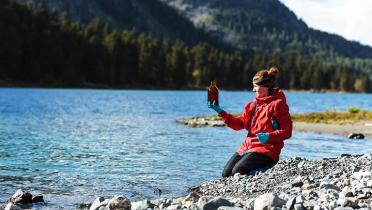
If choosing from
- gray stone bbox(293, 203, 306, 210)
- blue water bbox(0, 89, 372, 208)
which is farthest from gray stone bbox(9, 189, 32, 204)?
gray stone bbox(293, 203, 306, 210)

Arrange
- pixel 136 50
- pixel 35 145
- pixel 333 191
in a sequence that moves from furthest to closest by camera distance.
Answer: pixel 136 50 → pixel 35 145 → pixel 333 191

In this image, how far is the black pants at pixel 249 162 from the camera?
53.9ft

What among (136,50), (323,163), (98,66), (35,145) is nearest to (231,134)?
(35,145)

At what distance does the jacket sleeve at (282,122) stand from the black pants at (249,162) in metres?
0.91

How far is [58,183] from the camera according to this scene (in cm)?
1875

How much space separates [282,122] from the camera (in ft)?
51.5

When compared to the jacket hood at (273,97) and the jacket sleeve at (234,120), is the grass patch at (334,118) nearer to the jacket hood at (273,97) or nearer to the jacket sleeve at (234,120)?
the jacket sleeve at (234,120)

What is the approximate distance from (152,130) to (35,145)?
13.6 meters

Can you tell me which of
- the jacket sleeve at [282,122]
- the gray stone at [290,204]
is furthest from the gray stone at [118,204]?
the jacket sleeve at [282,122]

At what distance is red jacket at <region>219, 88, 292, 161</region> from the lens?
1562 centimetres

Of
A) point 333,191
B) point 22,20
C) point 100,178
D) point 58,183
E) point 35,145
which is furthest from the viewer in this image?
point 22,20

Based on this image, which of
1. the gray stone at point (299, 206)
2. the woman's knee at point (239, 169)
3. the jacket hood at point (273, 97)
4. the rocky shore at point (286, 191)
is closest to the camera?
the gray stone at point (299, 206)

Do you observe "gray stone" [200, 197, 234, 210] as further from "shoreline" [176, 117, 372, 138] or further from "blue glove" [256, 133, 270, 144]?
"shoreline" [176, 117, 372, 138]

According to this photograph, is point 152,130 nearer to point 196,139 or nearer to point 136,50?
point 196,139
